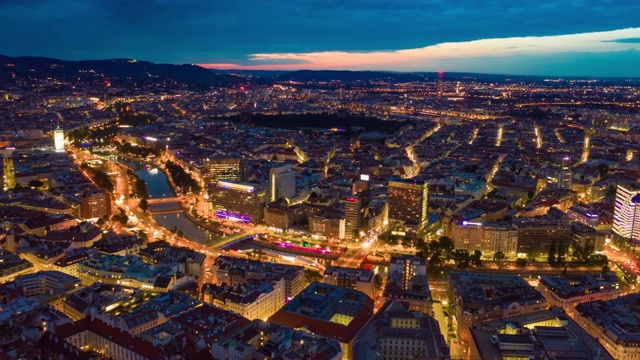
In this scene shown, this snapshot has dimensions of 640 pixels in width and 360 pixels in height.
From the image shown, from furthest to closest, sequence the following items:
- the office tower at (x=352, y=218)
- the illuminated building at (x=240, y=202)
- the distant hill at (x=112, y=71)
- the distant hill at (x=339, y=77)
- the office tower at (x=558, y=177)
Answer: the distant hill at (x=339, y=77)
the distant hill at (x=112, y=71)
the office tower at (x=558, y=177)
the illuminated building at (x=240, y=202)
the office tower at (x=352, y=218)

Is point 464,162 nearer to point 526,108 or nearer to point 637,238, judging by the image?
point 637,238

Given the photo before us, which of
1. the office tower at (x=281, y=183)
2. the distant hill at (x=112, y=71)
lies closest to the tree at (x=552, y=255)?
the office tower at (x=281, y=183)

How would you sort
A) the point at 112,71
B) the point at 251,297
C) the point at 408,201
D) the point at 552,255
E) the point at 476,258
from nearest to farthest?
the point at 251,297 < the point at 476,258 < the point at 552,255 < the point at 408,201 < the point at 112,71

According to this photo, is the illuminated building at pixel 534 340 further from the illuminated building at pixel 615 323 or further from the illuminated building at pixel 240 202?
the illuminated building at pixel 240 202

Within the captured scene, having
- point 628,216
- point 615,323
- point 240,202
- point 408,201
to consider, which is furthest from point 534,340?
point 240,202

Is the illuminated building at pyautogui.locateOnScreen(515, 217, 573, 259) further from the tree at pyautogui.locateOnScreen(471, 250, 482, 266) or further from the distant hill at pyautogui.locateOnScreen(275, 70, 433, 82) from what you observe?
the distant hill at pyautogui.locateOnScreen(275, 70, 433, 82)

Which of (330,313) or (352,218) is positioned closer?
(330,313)

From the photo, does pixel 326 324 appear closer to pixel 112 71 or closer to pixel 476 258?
pixel 476 258
